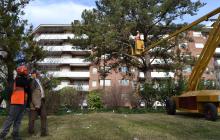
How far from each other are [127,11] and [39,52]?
1108cm

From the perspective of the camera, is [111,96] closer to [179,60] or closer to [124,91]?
[124,91]

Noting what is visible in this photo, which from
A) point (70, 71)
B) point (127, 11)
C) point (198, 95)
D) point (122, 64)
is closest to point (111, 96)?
point (122, 64)

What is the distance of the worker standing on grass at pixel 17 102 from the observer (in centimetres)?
1002

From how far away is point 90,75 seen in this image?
7994 centimetres

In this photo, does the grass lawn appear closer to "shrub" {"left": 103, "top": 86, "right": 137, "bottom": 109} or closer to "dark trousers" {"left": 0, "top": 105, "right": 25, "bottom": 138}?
"dark trousers" {"left": 0, "top": 105, "right": 25, "bottom": 138}

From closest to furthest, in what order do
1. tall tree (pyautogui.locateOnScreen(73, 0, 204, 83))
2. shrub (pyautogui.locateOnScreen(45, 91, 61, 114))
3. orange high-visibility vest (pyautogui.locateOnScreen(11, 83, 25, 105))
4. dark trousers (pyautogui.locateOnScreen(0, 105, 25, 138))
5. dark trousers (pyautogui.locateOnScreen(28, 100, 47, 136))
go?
dark trousers (pyautogui.locateOnScreen(0, 105, 25, 138)) → orange high-visibility vest (pyautogui.locateOnScreen(11, 83, 25, 105)) → dark trousers (pyautogui.locateOnScreen(28, 100, 47, 136)) → shrub (pyautogui.locateOnScreen(45, 91, 61, 114)) → tall tree (pyautogui.locateOnScreen(73, 0, 204, 83))

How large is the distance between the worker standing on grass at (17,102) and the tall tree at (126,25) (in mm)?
21776

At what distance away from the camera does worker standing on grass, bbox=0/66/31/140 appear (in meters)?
10.0

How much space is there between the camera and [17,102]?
10.1 m

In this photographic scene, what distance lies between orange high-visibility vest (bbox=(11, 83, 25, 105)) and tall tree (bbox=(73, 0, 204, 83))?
71.9ft

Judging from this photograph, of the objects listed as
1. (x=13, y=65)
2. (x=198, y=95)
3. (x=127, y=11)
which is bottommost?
(x=198, y=95)

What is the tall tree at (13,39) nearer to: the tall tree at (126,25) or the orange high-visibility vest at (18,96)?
the tall tree at (126,25)

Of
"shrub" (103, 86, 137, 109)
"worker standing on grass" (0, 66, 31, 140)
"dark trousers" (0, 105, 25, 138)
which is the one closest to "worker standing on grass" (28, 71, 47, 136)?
"worker standing on grass" (0, 66, 31, 140)

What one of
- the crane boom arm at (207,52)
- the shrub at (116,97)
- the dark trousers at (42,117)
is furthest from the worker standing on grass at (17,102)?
the shrub at (116,97)
